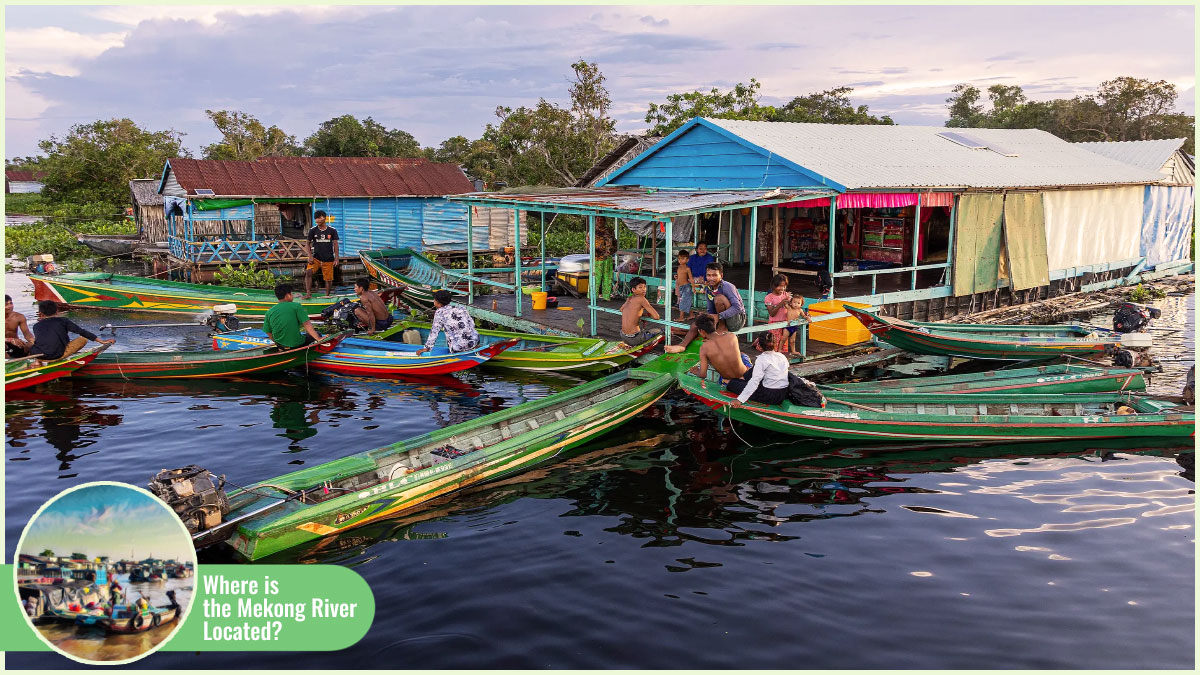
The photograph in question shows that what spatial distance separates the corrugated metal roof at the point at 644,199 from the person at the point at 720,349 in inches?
105

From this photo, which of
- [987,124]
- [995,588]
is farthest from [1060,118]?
[995,588]

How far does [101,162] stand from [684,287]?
42911 mm

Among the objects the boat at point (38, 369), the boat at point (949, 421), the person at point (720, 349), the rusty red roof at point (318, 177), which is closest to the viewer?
the person at point (720, 349)

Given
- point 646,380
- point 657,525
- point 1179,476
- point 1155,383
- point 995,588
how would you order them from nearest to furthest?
point 995,588 < point 657,525 < point 1179,476 < point 646,380 < point 1155,383

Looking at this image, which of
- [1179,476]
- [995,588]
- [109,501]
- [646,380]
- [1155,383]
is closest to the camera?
[109,501]

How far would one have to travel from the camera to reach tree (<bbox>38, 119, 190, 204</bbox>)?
4538 centimetres

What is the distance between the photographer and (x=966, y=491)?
389 inches

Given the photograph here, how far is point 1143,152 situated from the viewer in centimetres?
2628

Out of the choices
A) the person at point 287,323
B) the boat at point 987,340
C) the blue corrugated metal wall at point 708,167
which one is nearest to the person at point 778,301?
the boat at point 987,340

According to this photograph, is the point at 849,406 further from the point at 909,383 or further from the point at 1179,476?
the point at 1179,476

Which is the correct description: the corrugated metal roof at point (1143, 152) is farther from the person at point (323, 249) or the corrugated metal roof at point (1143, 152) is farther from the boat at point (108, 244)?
the boat at point (108, 244)

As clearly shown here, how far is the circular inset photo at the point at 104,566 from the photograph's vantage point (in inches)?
204

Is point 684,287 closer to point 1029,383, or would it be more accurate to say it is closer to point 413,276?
point 1029,383

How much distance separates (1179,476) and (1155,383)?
14.7 ft
